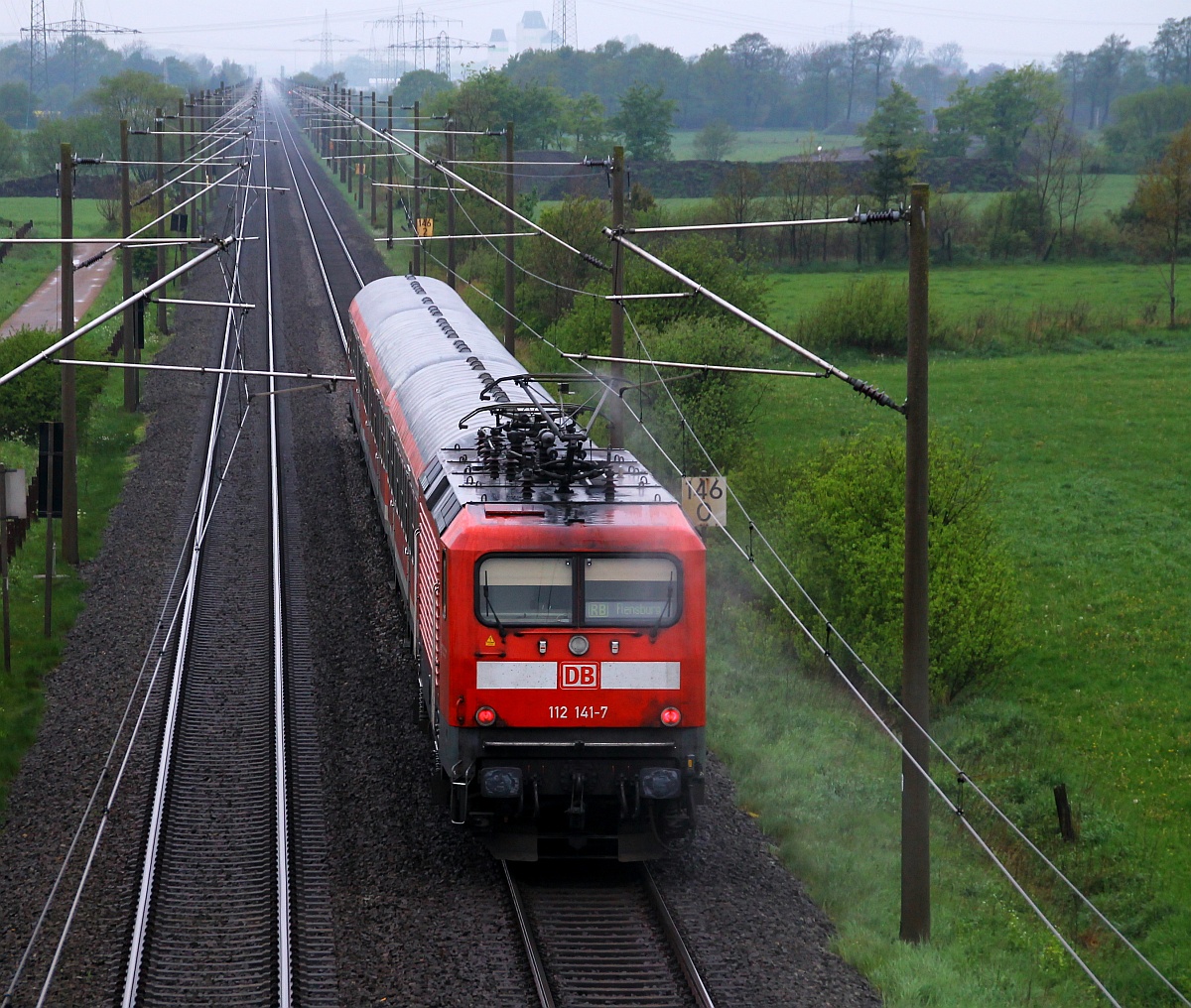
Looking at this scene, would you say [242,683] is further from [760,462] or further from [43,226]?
[43,226]

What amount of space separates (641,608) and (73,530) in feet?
45.7

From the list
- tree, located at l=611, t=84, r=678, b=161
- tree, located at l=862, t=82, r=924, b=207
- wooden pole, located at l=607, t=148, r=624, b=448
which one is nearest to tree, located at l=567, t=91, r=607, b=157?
tree, located at l=611, t=84, r=678, b=161

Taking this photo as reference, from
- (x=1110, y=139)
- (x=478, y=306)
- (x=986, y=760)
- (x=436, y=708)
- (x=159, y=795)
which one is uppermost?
(x=1110, y=139)

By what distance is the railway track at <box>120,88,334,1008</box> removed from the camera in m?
11.2

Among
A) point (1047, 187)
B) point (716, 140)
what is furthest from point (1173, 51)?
point (1047, 187)

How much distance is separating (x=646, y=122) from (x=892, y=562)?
95.2m

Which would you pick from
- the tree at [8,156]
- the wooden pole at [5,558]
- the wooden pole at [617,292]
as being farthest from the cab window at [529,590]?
the tree at [8,156]

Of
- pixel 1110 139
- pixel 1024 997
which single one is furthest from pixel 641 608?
pixel 1110 139

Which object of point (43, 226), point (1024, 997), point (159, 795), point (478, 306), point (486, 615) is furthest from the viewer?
point (43, 226)

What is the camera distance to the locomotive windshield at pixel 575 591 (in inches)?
478

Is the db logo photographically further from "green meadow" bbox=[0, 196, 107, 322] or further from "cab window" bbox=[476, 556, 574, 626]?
"green meadow" bbox=[0, 196, 107, 322]

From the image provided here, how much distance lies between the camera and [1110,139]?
11962 centimetres

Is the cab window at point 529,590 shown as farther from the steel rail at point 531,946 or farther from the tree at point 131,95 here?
the tree at point 131,95

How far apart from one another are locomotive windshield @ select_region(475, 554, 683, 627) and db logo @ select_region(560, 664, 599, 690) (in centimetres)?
36
